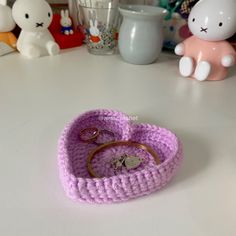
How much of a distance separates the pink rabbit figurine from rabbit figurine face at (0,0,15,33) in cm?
38

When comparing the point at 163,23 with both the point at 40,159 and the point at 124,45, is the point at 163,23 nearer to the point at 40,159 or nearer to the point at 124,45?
the point at 124,45

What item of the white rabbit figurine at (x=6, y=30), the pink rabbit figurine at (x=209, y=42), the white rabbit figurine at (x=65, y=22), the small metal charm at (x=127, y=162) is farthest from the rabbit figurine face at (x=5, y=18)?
the small metal charm at (x=127, y=162)

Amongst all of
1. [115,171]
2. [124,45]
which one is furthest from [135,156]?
[124,45]

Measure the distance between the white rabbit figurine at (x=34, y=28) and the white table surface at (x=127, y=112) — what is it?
0.09ft

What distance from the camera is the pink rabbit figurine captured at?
0.63m

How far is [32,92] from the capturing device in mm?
589

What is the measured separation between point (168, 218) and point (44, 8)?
0.56 meters

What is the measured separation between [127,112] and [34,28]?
0.35 meters

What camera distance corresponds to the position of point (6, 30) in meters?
0.76

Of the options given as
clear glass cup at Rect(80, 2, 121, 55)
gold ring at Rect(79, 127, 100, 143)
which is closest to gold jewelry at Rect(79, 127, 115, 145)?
gold ring at Rect(79, 127, 100, 143)

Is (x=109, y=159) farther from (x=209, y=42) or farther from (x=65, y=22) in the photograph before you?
(x=65, y=22)

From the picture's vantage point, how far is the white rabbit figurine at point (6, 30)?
744 millimetres

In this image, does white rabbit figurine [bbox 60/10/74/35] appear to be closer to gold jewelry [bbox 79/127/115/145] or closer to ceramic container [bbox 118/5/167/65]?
ceramic container [bbox 118/5/167/65]

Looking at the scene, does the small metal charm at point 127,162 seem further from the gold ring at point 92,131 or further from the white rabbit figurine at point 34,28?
the white rabbit figurine at point 34,28
